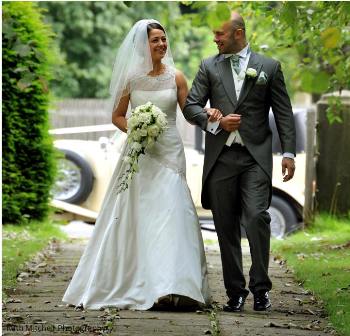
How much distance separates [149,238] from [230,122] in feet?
3.59

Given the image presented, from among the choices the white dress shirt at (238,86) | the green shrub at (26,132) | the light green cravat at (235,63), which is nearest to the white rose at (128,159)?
the white dress shirt at (238,86)

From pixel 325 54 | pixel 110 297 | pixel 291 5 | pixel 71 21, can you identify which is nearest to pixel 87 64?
pixel 71 21

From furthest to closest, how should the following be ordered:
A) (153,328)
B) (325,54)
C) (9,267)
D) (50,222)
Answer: (50,222), (325,54), (9,267), (153,328)

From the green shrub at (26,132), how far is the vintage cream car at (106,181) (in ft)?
4.92

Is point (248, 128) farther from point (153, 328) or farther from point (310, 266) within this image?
point (310, 266)

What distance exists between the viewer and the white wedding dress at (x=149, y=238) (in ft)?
23.5

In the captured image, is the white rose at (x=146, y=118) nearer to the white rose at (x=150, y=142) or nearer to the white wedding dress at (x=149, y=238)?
the white rose at (x=150, y=142)

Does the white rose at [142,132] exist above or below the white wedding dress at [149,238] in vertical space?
above

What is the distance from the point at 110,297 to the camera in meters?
7.29

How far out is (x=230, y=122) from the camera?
6980 millimetres

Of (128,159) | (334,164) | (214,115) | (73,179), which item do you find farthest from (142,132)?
(73,179)

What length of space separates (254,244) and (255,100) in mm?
1024

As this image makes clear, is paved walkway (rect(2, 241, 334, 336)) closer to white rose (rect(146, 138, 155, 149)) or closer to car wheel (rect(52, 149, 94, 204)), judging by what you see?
white rose (rect(146, 138, 155, 149))

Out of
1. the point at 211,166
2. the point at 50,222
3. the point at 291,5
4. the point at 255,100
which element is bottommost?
the point at 50,222
